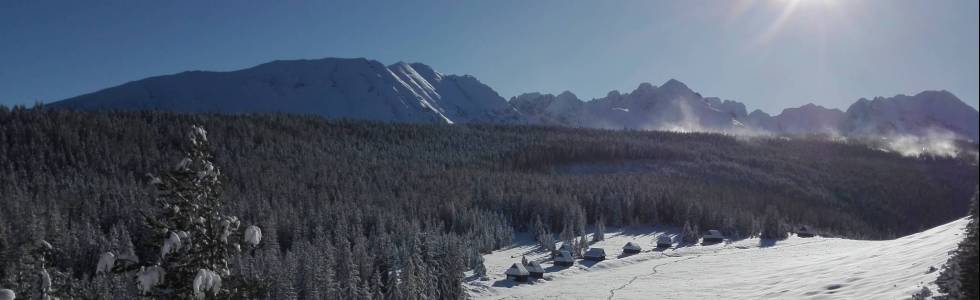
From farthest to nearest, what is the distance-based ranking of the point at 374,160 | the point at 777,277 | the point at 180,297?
the point at 374,160 → the point at 777,277 → the point at 180,297

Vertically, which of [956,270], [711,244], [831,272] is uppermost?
[956,270]

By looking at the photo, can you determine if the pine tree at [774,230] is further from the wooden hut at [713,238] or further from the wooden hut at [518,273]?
the wooden hut at [518,273]

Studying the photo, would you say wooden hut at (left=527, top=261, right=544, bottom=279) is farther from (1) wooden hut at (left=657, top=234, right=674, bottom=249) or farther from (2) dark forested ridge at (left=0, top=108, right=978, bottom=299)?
(1) wooden hut at (left=657, top=234, right=674, bottom=249)

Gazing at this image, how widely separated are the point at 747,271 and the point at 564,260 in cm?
2260

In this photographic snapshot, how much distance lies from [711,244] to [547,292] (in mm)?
43452

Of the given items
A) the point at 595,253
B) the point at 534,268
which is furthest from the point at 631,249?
the point at 534,268

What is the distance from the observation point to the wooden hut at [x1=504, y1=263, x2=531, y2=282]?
71938 mm

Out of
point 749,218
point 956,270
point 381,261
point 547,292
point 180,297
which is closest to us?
point 180,297

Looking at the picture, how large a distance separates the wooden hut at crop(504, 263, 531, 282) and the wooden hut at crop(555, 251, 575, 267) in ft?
31.4

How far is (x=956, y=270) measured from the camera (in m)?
19.2

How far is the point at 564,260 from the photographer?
8138 centimetres

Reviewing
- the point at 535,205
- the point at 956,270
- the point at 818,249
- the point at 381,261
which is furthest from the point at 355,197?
the point at 956,270

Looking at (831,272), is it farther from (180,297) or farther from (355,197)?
(355,197)

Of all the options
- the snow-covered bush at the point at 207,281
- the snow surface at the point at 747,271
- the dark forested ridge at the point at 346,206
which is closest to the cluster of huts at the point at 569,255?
the snow surface at the point at 747,271
